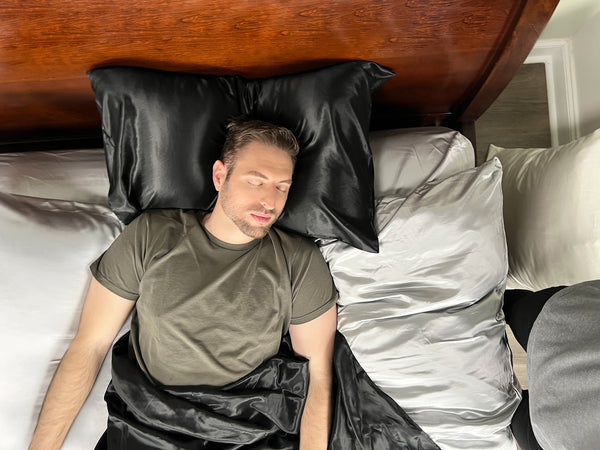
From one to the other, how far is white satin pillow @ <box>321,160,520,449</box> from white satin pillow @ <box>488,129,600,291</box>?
123 millimetres

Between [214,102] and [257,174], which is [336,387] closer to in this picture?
[257,174]

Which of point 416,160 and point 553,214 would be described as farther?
point 416,160

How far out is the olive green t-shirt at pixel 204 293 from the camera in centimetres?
138

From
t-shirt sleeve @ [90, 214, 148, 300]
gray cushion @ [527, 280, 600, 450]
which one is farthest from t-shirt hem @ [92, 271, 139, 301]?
gray cushion @ [527, 280, 600, 450]

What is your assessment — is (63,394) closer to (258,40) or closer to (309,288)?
(309,288)

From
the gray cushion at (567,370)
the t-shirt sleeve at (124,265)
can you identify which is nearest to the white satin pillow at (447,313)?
the gray cushion at (567,370)

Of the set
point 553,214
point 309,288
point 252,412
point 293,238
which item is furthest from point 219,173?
point 553,214

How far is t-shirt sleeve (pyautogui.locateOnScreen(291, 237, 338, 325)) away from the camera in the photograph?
4.66 ft

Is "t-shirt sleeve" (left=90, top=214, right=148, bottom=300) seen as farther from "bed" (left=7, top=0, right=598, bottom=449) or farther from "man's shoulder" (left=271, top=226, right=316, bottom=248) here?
"man's shoulder" (left=271, top=226, right=316, bottom=248)

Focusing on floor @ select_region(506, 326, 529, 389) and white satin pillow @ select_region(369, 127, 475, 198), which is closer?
white satin pillow @ select_region(369, 127, 475, 198)

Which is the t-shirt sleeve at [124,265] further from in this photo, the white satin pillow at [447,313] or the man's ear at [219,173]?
the white satin pillow at [447,313]

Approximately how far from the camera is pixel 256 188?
135cm

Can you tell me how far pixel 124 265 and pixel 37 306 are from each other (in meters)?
0.29

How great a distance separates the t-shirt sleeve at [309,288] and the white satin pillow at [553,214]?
60 cm
